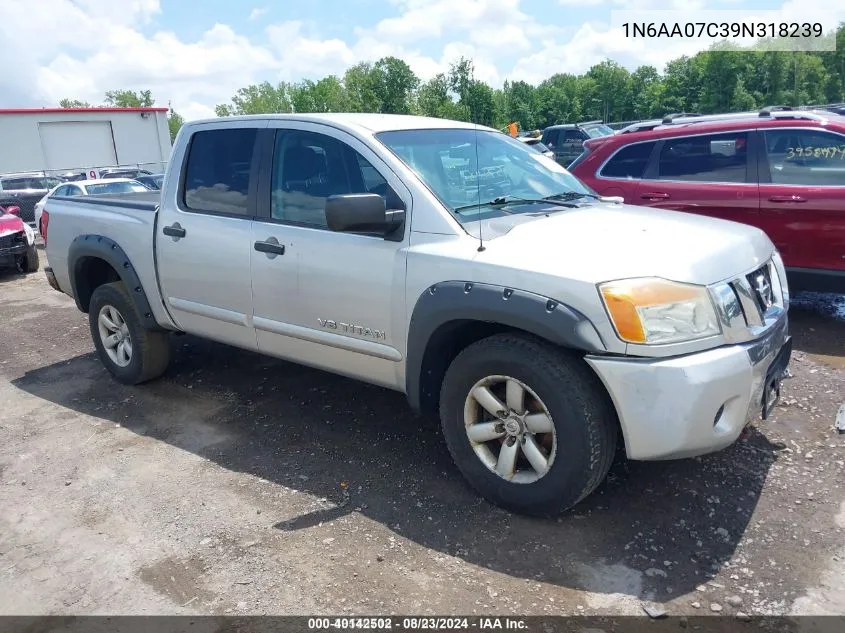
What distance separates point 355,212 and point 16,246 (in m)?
9.93

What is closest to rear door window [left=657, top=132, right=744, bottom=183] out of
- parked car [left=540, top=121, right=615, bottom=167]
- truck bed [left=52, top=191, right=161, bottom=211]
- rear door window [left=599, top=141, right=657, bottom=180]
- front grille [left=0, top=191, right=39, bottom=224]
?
rear door window [left=599, top=141, right=657, bottom=180]

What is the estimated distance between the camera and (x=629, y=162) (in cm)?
701

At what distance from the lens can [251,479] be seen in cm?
395

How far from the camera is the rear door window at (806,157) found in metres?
5.91

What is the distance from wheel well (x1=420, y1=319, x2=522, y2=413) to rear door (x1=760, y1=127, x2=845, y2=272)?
3749mm

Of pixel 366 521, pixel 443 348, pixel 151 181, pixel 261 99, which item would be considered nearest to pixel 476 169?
pixel 443 348

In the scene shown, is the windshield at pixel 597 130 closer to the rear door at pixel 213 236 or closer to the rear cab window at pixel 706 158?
the rear cab window at pixel 706 158

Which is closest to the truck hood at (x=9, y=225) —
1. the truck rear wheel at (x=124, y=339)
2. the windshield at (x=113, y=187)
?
the windshield at (x=113, y=187)

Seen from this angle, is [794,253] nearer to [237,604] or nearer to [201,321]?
[201,321]

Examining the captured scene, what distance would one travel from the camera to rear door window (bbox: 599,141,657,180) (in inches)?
272

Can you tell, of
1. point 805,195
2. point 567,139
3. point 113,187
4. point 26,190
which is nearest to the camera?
point 805,195

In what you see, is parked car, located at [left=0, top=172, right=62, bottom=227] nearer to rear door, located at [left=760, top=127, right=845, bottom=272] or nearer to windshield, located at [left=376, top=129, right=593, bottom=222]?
windshield, located at [left=376, top=129, right=593, bottom=222]

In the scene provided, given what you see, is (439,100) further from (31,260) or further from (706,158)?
(31,260)

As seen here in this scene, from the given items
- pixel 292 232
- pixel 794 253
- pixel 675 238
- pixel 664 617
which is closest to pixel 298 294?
pixel 292 232
